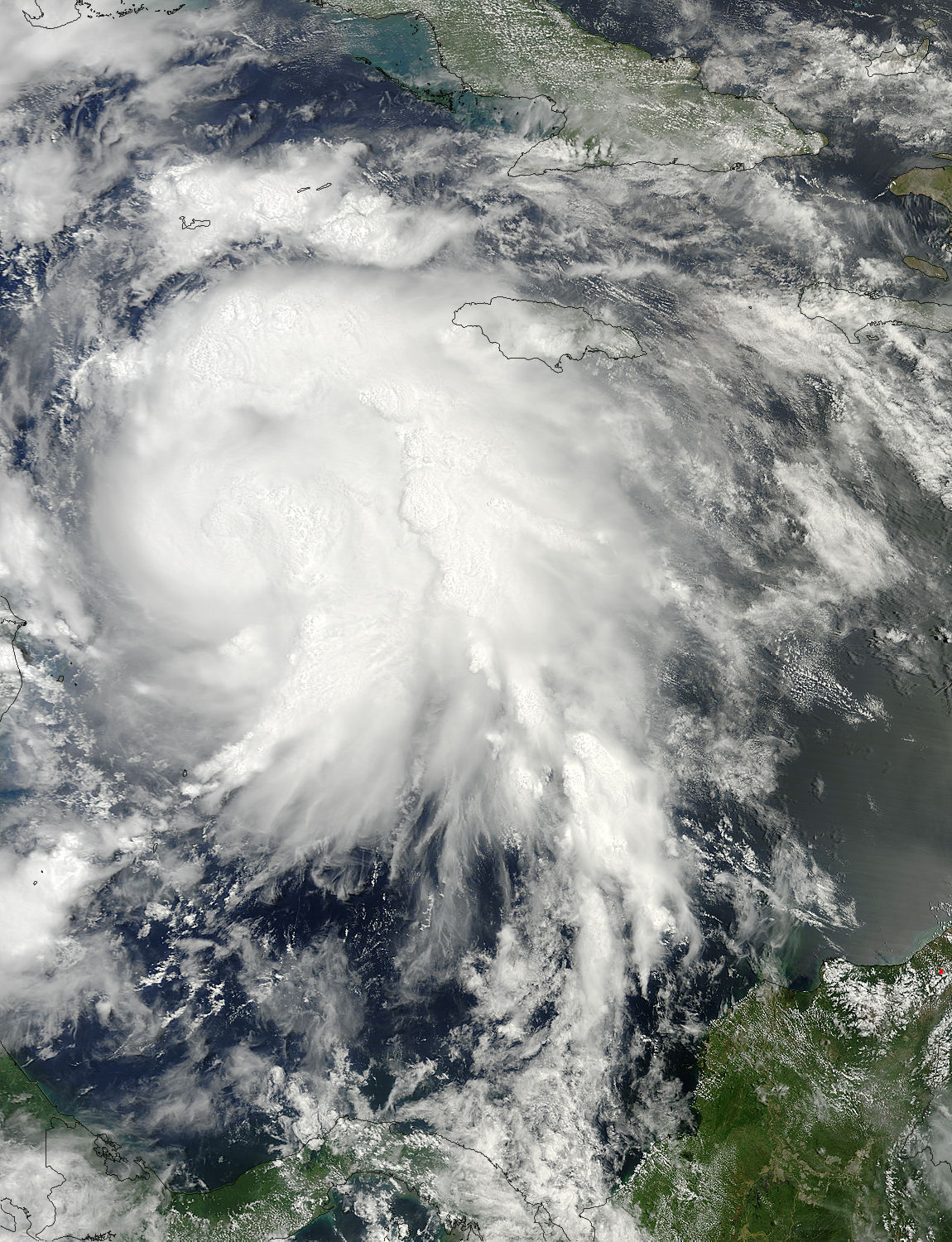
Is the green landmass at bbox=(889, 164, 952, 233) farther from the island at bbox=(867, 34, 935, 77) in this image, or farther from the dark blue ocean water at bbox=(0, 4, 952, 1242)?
the dark blue ocean water at bbox=(0, 4, 952, 1242)

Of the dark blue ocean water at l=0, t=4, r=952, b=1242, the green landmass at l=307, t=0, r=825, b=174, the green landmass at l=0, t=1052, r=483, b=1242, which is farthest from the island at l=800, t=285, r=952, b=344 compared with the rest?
the green landmass at l=0, t=1052, r=483, b=1242

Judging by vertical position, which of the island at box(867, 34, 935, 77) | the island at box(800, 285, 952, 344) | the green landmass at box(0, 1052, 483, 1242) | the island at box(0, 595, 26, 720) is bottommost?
the green landmass at box(0, 1052, 483, 1242)

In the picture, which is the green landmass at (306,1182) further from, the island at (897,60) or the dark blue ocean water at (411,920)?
the island at (897,60)

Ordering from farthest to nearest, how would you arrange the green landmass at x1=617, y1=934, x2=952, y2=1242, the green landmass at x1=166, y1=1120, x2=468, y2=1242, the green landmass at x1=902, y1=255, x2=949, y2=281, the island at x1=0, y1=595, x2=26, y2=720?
1. the green landmass at x1=902, y1=255, x2=949, y2=281
2. the island at x1=0, y1=595, x2=26, y2=720
3. the green landmass at x1=166, y1=1120, x2=468, y2=1242
4. the green landmass at x1=617, y1=934, x2=952, y2=1242

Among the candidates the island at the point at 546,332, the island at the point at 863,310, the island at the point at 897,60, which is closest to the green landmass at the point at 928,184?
the island at the point at 863,310

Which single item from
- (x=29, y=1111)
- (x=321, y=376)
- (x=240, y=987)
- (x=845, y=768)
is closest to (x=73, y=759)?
(x=240, y=987)

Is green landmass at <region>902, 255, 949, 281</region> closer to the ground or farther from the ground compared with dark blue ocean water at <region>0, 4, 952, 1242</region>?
farther from the ground

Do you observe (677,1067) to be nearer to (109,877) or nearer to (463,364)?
(109,877)

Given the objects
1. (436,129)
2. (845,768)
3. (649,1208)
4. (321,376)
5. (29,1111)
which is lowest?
(29,1111)
